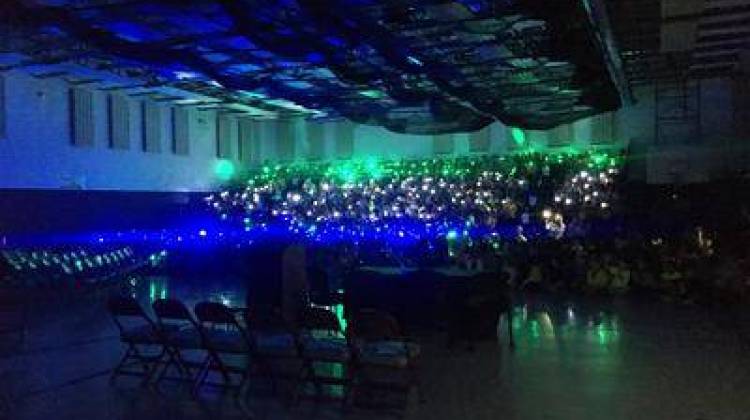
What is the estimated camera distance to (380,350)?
6.38m

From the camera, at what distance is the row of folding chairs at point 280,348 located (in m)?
6.26

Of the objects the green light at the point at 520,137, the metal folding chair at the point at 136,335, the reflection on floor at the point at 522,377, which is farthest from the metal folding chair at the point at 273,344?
the green light at the point at 520,137

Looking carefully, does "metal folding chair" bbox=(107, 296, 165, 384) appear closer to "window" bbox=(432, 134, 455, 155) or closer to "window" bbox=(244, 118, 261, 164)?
"window" bbox=(432, 134, 455, 155)

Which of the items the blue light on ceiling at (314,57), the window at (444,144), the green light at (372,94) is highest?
the blue light on ceiling at (314,57)

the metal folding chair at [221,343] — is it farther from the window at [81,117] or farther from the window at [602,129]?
the window at [602,129]

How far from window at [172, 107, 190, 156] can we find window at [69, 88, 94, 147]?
111 inches

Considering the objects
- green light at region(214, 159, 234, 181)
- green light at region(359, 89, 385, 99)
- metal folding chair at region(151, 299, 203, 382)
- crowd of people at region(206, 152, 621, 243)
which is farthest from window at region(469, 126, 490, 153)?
metal folding chair at region(151, 299, 203, 382)

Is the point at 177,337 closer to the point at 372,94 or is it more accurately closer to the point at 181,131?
the point at 372,94

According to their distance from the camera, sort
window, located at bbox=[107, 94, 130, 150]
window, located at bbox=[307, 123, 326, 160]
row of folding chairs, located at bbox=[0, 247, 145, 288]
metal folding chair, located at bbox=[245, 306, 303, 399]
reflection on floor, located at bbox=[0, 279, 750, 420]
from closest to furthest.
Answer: reflection on floor, located at bbox=[0, 279, 750, 420] → metal folding chair, located at bbox=[245, 306, 303, 399] → row of folding chairs, located at bbox=[0, 247, 145, 288] → window, located at bbox=[107, 94, 130, 150] → window, located at bbox=[307, 123, 326, 160]

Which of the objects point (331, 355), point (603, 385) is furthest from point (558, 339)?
point (331, 355)

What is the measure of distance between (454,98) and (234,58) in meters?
3.52

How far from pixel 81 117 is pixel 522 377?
12.4m

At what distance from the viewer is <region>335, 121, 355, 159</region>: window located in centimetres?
2034

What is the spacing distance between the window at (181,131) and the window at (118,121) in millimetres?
1688
